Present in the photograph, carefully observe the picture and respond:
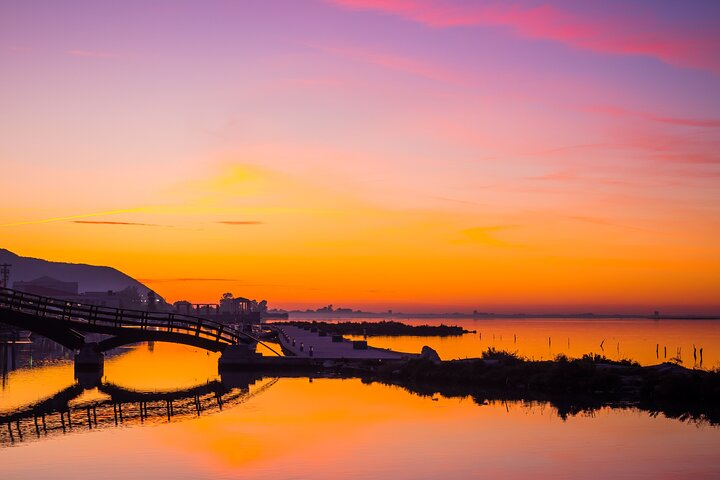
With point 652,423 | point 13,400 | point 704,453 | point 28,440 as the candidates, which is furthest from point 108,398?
point 704,453

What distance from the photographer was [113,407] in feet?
114

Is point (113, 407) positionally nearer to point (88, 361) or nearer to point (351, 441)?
point (351, 441)

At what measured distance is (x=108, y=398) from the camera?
38469 mm

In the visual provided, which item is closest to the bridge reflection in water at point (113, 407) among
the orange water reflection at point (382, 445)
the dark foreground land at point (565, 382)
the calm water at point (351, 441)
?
the calm water at point (351, 441)

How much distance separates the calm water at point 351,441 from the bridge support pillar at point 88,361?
40.2 ft

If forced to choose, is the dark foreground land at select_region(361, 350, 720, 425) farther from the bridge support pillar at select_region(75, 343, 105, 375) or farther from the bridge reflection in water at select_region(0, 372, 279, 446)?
the bridge support pillar at select_region(75, 343, 105, 375)

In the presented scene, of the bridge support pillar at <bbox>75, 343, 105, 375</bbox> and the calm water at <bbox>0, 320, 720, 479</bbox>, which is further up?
the bridge support pillar at <bbox>75, 343, 105, 375</bbox>

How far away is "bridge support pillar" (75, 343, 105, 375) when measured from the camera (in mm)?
52094

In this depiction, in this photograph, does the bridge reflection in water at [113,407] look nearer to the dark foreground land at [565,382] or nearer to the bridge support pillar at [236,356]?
the bridge support pillar at [236,356]

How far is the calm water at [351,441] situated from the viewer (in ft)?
68.8

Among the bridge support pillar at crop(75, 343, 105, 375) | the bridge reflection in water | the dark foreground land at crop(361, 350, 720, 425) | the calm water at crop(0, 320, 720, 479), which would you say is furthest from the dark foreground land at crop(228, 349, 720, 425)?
the bridge support pillar at crop(75, 343, 105, 375)

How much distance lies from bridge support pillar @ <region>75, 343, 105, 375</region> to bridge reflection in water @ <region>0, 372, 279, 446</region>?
17.4 ft

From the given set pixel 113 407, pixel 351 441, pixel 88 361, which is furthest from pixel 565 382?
pixel 88 361

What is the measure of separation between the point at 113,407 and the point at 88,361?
18.6m
